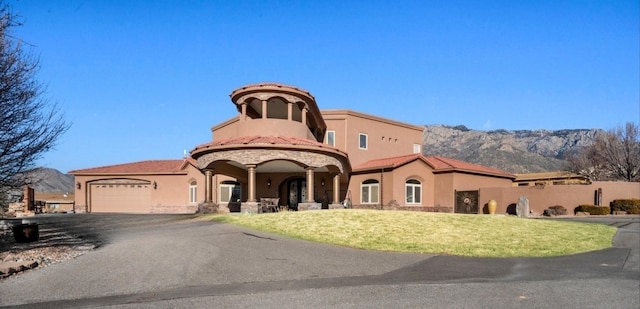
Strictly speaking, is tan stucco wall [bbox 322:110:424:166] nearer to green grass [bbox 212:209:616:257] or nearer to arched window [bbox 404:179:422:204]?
arched window [bbox 404:179:422:204]

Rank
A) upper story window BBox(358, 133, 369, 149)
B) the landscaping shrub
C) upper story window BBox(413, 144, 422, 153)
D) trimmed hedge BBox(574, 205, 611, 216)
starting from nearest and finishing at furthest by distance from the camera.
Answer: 1. trimmed hedge BBox(574, 205, 611, 216)
2. the landscaping shrub
3. upper story window BBox(358, 133, 369, 149)
4. upper story window BBox(413, 144, 422, 153)

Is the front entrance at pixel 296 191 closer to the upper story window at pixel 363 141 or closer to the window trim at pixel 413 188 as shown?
the upper story window at pixel 363 141

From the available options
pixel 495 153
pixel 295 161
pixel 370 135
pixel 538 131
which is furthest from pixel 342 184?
pixel 538 131

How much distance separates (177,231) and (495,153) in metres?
123

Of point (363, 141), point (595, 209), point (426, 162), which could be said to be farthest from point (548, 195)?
point (363, 141)

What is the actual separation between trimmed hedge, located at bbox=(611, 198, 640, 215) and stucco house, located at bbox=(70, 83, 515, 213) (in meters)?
7.62

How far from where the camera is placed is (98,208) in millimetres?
35969

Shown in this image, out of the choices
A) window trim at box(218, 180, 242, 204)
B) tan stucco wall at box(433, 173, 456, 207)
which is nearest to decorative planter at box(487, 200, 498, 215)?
tan stucco wall at box(433, 173, 456, 207)

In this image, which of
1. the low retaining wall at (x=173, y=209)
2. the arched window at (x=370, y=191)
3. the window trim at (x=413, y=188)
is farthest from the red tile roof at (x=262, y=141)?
the low retaining wall at (x=173, y=209)

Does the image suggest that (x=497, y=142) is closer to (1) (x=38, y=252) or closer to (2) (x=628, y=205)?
(2) (x=628, y=205)

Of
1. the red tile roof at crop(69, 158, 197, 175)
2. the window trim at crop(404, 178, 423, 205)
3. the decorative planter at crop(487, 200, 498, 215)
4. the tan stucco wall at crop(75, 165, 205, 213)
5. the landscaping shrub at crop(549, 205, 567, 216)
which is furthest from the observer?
the red tile roof at crop(69, 158, 197, 175)

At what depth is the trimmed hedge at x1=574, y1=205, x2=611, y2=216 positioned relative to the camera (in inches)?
1113

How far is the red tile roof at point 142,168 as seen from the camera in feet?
114

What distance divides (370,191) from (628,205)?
1703 cm
